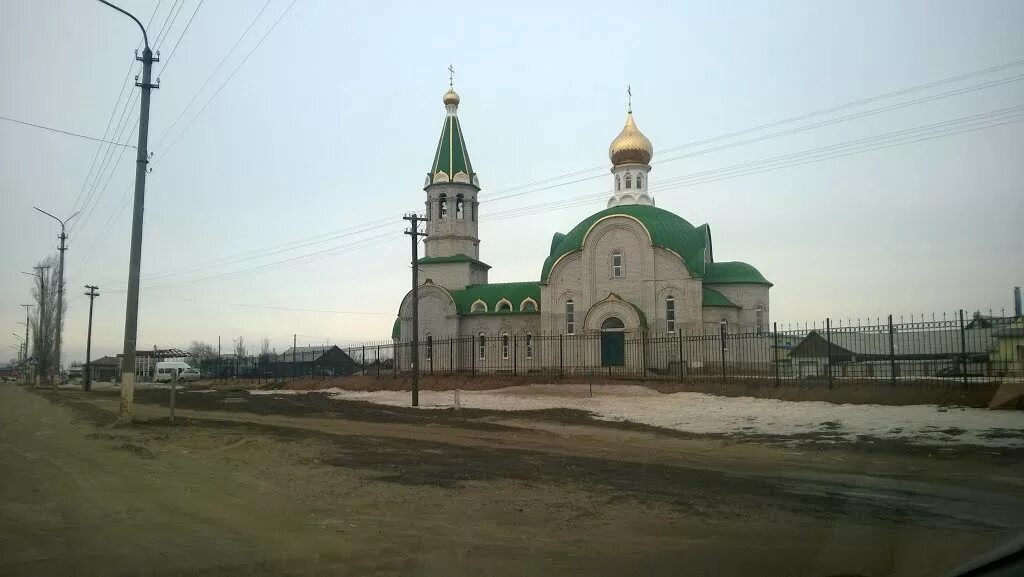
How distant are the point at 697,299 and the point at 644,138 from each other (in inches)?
473

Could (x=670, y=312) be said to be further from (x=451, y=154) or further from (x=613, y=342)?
(x=451, y=154)

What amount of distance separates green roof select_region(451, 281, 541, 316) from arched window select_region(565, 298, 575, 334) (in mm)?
3368

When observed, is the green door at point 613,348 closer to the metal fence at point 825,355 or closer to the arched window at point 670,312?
the metal fence at point 825,355

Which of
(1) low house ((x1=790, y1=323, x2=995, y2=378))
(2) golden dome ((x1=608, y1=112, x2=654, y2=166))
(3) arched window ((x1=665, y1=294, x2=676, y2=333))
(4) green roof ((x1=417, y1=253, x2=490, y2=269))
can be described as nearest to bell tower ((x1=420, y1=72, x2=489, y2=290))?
(4) green roof ((x1=417, y1=253, x2=490, y2=269))

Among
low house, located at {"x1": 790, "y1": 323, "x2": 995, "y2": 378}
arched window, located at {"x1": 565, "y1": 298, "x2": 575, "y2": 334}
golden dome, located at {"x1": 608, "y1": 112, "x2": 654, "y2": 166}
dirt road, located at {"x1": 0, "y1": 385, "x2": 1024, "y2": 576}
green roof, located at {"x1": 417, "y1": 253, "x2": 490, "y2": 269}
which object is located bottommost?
dirt road, located at {"x1": 0, "y1": 385, "x2": 1024, "y2": 576}

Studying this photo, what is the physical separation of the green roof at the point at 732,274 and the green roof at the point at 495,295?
415 inches

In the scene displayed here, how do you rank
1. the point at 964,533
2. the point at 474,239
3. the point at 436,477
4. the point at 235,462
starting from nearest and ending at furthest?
the point at 964,533, the point at 436,477, the point at 235,462, the point at 474,239

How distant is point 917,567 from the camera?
572 cm

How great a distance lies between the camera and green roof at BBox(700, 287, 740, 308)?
39844 mm

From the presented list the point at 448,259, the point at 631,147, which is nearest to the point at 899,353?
the point at 631,147

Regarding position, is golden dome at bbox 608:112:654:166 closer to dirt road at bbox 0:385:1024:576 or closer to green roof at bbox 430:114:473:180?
green roof at bbox 430:114:473:180

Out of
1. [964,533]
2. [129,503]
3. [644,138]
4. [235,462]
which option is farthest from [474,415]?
[644,138]

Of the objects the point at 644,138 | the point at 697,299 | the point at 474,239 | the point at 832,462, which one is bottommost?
the point at 832,462

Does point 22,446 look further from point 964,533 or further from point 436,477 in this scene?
point 964,533
